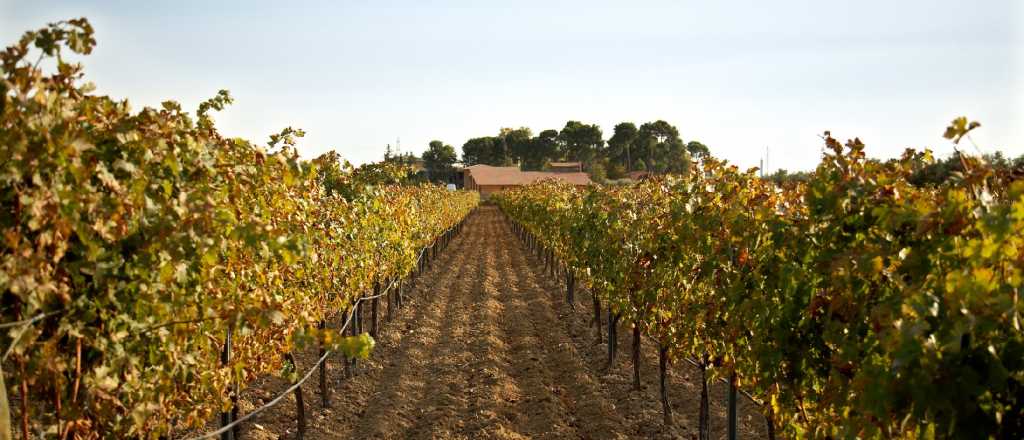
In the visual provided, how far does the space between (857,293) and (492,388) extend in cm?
655

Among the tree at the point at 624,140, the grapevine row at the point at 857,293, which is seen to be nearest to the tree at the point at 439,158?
the tree at the point at 624,140

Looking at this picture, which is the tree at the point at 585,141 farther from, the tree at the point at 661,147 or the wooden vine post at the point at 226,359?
the wooden vine post at the point at 226,359

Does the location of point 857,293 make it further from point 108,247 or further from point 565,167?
point 565,167

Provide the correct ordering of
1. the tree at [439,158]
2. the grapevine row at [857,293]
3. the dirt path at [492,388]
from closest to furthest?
the grapevine row at [857,293] → the dirt path at [492,388] → the tree at [439,158]

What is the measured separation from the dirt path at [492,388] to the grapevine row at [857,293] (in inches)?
60.7

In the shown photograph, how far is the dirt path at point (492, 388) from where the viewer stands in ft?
26.7

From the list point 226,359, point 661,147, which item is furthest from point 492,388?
point 661,147

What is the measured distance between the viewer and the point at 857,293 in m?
3.63

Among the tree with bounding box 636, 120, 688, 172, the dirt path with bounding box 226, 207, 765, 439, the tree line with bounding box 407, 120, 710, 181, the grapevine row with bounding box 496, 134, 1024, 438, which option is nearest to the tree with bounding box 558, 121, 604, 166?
the tree line with bounding box 407, 120, 710, 181

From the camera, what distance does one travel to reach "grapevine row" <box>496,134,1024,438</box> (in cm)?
246

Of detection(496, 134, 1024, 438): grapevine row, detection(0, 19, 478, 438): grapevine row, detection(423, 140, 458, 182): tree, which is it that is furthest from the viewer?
detection(423, 140, 458, 182): tree

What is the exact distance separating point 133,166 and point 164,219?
285 millimetres

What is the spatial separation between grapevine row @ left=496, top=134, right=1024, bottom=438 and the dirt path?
1541 mm

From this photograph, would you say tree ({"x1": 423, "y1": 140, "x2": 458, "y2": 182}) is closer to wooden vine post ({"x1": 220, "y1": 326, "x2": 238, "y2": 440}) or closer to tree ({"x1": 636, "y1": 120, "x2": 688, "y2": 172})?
tree ({"x1": 636, "y1": 120, "x2": 688, "y2": 172})
